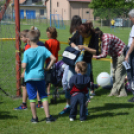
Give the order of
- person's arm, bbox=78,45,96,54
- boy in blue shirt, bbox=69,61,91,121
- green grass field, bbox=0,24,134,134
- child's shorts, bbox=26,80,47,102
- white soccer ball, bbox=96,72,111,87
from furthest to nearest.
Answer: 1. white soccer ball, bbox=96,72,111,87
2. person's arm, bbox=78,45,96,54
3. boy in blue shirt, bbox=69,61,91,121
4. child's shorts, bbox=26,80,47,102
5. green grass field, bbox=0,24,134,134

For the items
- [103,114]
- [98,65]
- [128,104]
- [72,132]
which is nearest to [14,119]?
[72,132]

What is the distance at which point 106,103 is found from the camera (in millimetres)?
4867

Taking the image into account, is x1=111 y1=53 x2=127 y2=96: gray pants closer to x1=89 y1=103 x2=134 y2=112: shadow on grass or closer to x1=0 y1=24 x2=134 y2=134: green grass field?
x1=0 y1=24 x2=134 y2=134: green grass field

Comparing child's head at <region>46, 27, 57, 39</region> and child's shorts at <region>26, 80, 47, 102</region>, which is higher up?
child's head at <region>46, 27, 57, 39</region>

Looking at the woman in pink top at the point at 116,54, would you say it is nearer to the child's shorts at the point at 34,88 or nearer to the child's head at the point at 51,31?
the child's head at the point at 51,31

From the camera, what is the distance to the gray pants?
5.18m

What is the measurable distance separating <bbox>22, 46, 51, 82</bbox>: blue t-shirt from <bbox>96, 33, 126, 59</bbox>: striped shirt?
126 centimetres

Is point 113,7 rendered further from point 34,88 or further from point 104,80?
point 34,88

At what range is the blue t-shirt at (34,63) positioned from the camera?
3.55 m

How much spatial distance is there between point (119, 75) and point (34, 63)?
2.33 meters

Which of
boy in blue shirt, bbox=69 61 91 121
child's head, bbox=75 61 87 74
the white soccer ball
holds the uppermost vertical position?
child's head, bbox=75 61 87 74

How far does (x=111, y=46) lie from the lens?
16.2 feet

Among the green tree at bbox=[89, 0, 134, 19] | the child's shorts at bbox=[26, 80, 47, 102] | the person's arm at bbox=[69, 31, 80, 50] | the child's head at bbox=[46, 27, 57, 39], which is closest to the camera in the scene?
the child's shorts at bbox=[26, 80, 47, 102]

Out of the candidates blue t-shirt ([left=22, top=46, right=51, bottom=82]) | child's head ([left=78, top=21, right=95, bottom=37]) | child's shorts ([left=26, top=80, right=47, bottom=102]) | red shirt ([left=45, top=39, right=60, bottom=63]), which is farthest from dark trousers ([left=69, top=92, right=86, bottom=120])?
red shirt ([left=45, top=39, right=60, bottom=63])
